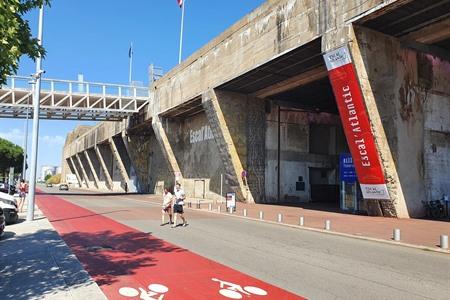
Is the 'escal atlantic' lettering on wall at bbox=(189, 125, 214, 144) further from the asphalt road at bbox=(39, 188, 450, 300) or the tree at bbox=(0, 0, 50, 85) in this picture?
the tree at bbox=(0, 0, 50, 85)

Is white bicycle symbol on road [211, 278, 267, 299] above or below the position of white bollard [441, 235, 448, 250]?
below

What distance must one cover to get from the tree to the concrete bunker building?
15.9m

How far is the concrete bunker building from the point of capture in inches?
815

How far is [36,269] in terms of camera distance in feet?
27.9

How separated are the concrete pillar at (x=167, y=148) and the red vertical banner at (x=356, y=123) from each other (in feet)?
88.7

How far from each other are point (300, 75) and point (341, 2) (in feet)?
31.6

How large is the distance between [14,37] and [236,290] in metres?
4.90

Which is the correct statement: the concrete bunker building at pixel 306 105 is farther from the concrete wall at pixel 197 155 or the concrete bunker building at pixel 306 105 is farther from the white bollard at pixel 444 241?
the white bollard at pixel 444 241

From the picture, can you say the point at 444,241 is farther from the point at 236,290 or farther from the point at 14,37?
the point at 14,37

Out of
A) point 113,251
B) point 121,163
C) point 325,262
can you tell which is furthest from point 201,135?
point 325,262

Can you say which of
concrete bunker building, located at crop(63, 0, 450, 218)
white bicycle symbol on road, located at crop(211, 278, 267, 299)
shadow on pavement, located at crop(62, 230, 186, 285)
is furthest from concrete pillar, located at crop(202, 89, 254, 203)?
white bicycle symbol on road, located at crop(211, 278, 267, 299)

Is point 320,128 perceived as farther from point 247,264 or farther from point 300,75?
point 247,264

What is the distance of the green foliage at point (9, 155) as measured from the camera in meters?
86.7

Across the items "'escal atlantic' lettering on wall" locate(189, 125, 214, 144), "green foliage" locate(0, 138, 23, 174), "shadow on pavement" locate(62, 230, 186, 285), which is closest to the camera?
"shadow on pavement" locate(62, 230, 186, 285)
